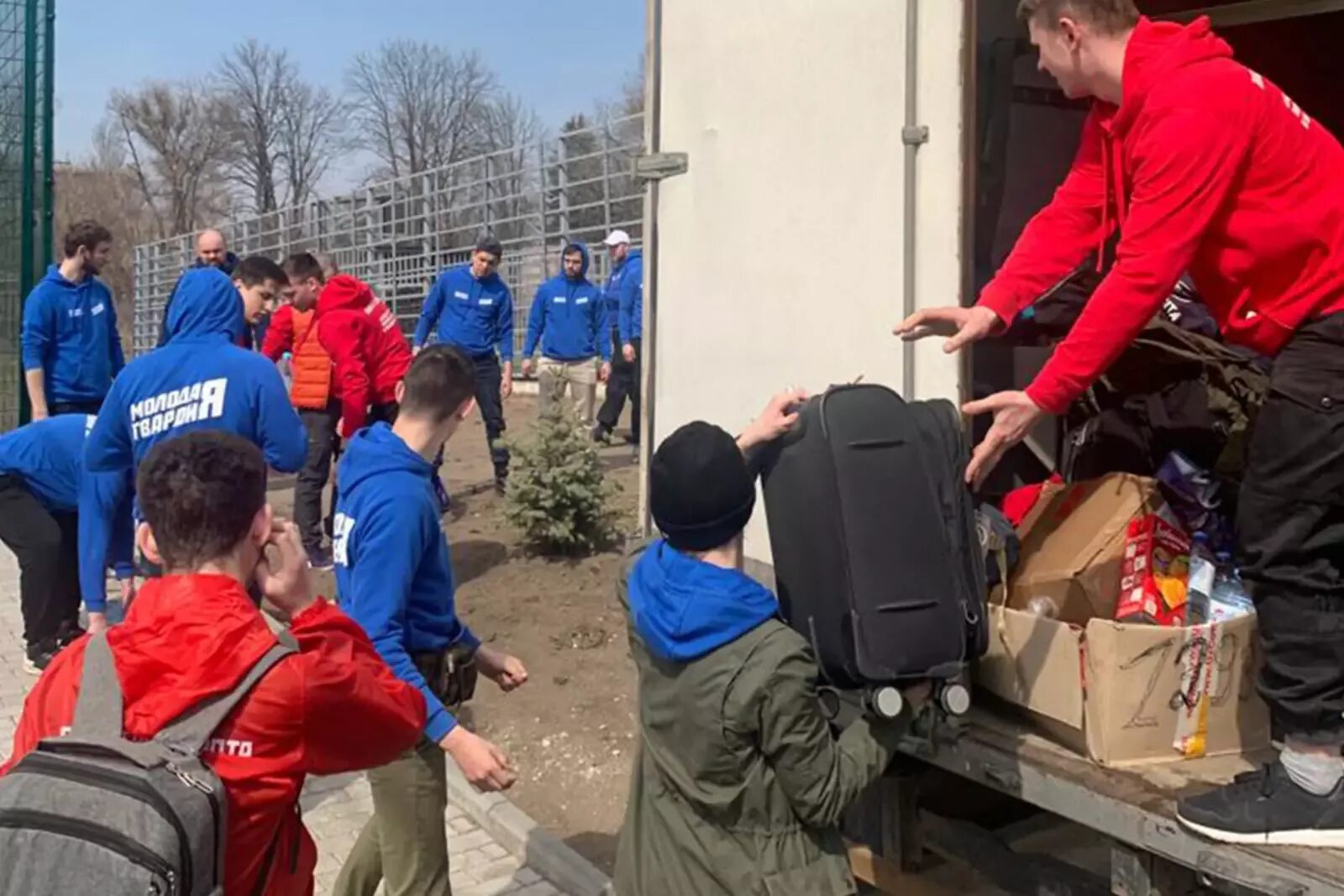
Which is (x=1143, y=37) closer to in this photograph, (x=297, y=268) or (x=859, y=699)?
(x=859, y=699)

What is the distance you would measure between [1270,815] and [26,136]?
1144 cm

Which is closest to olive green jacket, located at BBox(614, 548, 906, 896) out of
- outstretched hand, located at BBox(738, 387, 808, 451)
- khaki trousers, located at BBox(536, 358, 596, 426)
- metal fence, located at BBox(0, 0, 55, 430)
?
outstretched hand, located at BBox(738, 387, 808, 451)

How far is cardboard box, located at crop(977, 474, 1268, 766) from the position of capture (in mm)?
2666

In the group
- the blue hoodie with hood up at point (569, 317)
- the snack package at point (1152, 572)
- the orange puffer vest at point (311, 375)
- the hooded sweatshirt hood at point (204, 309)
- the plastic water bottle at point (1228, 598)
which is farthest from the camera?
the blue hoodie with hood up at point (569, 317)

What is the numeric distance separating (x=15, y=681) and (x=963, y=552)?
572cm

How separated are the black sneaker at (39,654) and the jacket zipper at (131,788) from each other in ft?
17.2

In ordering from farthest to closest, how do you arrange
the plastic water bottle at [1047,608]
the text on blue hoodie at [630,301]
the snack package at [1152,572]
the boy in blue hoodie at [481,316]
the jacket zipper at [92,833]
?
the text on blue hoodie at [630,301] → the boy in blue hoodie at [481,316] → the plastic water bottle at [1047,608] → the snack package at [1152,572] → the jacket zipper at [92,833]

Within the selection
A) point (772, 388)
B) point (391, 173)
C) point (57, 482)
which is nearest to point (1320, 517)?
point (772, 388)

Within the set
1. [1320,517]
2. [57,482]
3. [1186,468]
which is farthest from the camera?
[57,482]

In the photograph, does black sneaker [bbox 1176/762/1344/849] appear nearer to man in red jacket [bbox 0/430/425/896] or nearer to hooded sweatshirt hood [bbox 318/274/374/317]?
man in red jacket [bbox 0/430/425/896]

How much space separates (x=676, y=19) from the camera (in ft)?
13.8

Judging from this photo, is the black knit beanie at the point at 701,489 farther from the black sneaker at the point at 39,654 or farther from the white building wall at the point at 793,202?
the black sneaker at the point at 39,654

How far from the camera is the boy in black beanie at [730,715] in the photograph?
251 cm

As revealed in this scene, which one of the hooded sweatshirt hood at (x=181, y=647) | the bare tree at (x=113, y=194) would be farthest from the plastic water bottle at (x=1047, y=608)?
the bare tree at (x=113, y=194)
